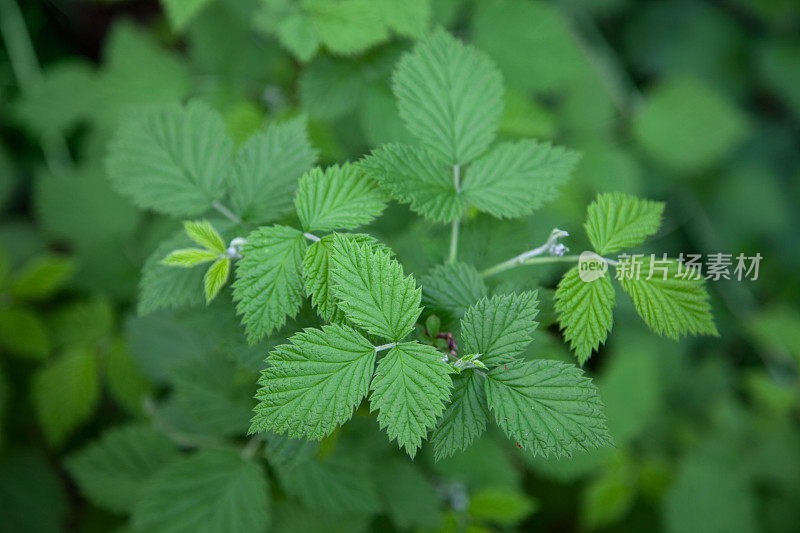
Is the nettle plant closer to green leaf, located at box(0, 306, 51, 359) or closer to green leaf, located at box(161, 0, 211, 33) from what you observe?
green leaf, located at box(161, 0, 211, 33)

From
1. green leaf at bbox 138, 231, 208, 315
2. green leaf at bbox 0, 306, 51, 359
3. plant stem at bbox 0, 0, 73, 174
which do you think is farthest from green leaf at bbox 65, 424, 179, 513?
plant stem at bbox 0, 0, 73, 174

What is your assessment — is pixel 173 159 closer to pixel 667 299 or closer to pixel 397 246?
pixel 397 246

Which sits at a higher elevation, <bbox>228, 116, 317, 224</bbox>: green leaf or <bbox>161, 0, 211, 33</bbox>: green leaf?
<bbox>161, 0, 211, 33</bbox>: green leaf

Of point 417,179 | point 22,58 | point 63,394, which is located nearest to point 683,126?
point 417,179

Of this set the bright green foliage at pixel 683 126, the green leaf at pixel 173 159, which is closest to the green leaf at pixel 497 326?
the green leaf at pixel 173 159

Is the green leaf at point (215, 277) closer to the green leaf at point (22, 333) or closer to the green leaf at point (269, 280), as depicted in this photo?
the green leaf at point (269, 280)
